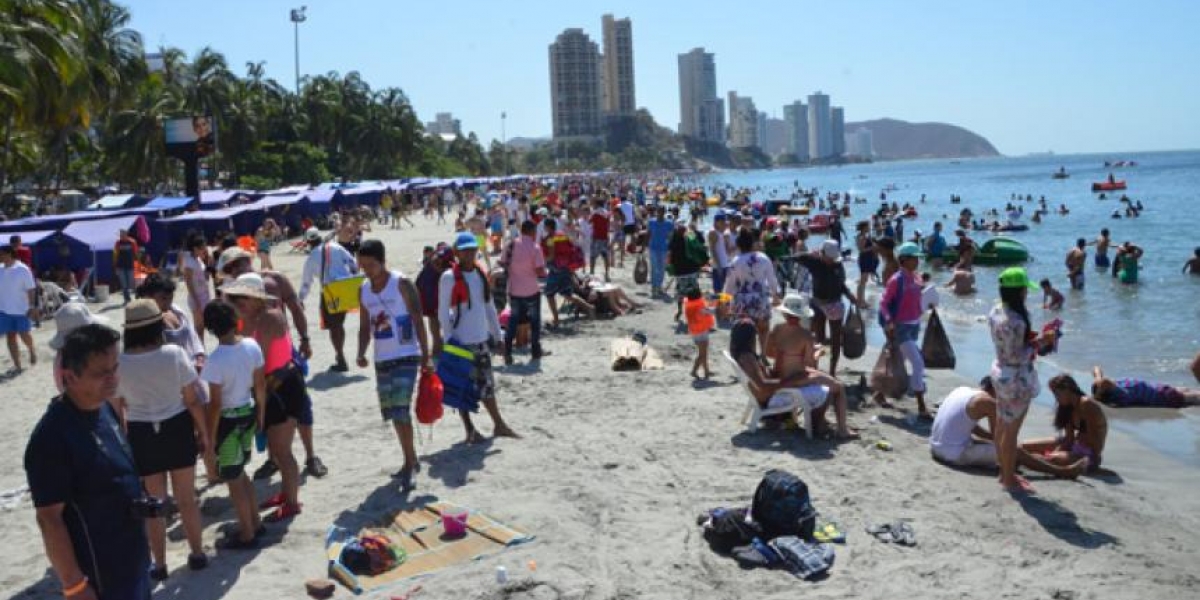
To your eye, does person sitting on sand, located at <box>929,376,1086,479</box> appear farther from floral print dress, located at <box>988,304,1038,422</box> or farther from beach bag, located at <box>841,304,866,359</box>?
beach bag, located at <box>841,304,866,359</box>

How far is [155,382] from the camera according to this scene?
4605 mm

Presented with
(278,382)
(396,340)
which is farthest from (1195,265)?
(278,382)

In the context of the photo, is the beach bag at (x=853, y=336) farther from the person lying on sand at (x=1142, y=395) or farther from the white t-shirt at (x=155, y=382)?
the white t-shirt at (x=155, y=382)

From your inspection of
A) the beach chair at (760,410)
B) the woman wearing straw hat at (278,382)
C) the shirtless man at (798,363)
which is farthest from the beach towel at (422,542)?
the shirtless man at (798,363)

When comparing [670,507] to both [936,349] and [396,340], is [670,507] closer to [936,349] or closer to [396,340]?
[396,340]

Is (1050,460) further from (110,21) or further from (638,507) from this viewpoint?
(110,21)

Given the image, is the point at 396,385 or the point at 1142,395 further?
the point at 1142,395

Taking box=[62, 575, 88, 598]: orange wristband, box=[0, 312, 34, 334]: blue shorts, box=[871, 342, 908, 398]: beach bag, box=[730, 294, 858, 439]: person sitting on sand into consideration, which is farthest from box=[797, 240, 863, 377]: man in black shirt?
box=[0, 312, 34, 334]: blue shorts

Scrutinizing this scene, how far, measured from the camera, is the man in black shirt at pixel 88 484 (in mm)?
3020

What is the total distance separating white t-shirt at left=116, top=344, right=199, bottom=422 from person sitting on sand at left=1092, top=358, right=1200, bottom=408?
338 inches

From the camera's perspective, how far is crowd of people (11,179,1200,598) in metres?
3.18

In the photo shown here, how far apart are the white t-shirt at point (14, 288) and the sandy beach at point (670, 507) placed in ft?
6.91

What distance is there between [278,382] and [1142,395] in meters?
8.22

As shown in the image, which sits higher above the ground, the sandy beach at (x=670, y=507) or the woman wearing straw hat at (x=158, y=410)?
the woman wearing straw hat at (x=158, y=410)
